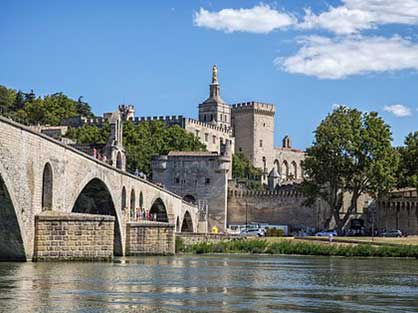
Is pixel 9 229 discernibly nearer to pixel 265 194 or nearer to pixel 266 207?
pixel 266 207

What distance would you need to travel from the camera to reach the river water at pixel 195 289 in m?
27.9

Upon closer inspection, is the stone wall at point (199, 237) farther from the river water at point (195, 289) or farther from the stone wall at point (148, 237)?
the river water at point (195, 289)

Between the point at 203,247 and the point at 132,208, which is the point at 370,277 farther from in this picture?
the point at 203,247

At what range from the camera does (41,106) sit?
5384 inches

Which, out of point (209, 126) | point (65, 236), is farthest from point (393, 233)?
point (65, 236)

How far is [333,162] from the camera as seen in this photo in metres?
94.2

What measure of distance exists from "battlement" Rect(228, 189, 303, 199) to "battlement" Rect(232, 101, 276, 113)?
165ft

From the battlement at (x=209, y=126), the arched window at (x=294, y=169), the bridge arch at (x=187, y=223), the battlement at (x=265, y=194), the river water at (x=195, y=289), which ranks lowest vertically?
the river water at (x=195, y=289)

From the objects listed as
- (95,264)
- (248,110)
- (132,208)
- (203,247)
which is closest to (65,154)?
(95,264)

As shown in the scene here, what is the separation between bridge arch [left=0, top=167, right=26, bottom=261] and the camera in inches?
1543

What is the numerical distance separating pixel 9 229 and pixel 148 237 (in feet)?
65.0

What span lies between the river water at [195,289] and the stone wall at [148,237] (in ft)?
34.8

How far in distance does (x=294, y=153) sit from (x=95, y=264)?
418 feet

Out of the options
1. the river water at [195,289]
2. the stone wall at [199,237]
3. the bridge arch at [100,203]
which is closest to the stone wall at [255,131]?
the stone wall at [199,237]
